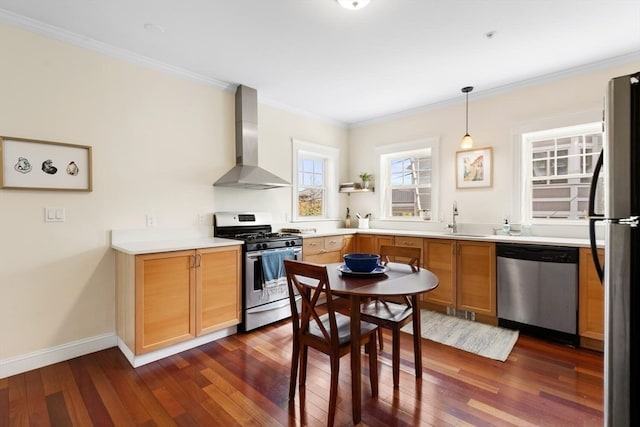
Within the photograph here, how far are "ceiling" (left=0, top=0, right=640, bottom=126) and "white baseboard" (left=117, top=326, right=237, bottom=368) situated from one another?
2.61m

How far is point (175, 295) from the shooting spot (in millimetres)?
2641

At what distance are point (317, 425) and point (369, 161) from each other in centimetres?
394

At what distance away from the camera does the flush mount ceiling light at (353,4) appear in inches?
82.1

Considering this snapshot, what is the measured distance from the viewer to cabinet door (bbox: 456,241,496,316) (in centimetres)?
326

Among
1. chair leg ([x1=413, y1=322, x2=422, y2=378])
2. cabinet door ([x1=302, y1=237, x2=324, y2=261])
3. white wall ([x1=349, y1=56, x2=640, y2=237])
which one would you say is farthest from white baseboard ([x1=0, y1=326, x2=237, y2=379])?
white wall ([x1=349, y1=56, x2=640, y2=237])

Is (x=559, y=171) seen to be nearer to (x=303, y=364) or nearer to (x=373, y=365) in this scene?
(x=373, y=365)

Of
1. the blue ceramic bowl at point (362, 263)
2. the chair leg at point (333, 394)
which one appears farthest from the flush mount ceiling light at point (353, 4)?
the chair leg at point (333, 394)

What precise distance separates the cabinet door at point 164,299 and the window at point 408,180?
315cm

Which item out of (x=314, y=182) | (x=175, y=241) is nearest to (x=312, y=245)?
(x=314, y=182)

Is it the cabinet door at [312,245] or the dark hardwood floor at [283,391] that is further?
the cabinet door at [312,245]

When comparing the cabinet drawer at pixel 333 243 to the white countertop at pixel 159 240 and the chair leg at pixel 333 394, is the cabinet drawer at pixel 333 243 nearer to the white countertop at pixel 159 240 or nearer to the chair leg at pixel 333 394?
the white countertop at pixel 159 240

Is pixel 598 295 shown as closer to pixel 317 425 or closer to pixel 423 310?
pixel 423 310

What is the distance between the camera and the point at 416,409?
6.27ft

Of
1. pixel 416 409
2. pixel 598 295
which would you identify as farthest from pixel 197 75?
pixel 598 295
